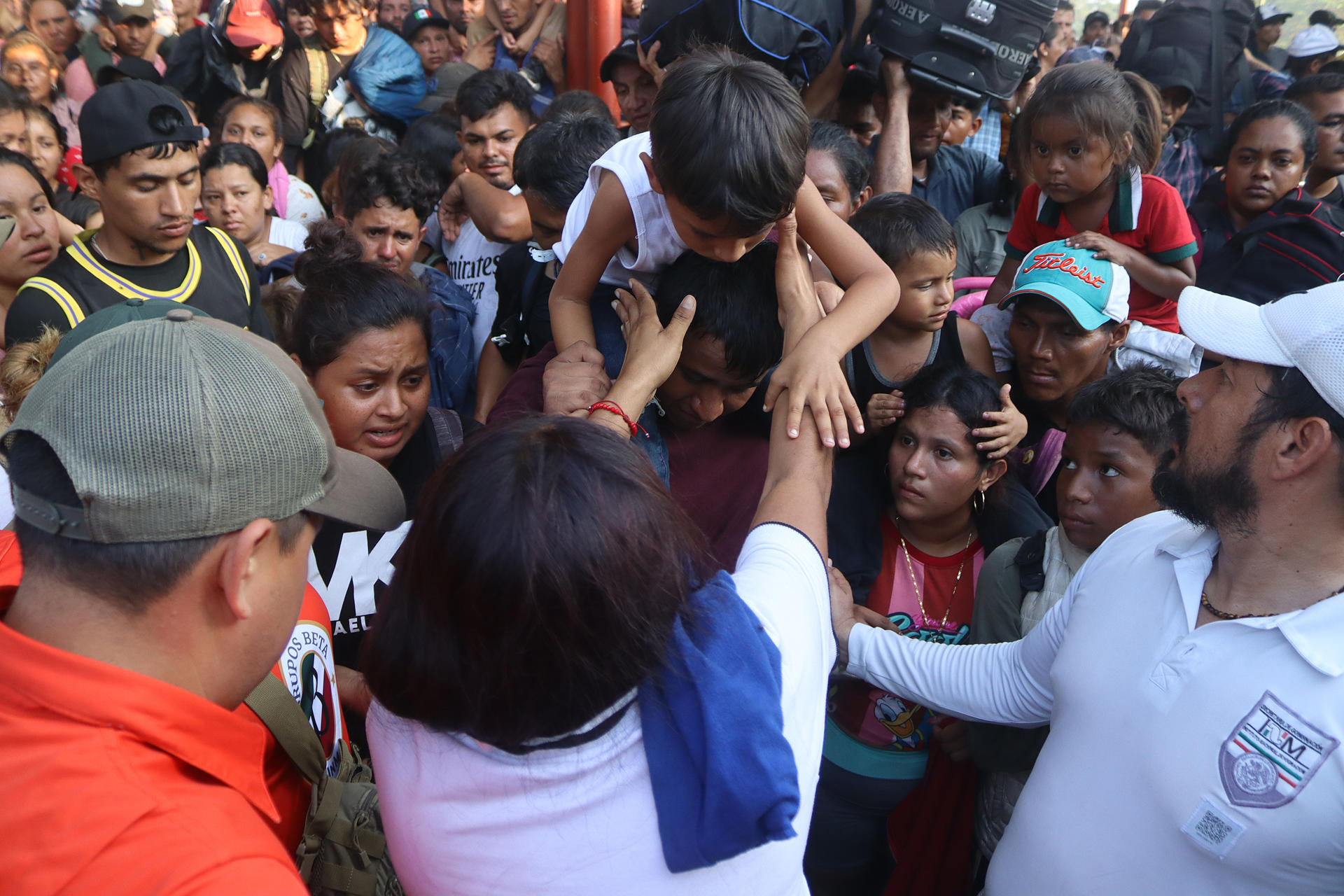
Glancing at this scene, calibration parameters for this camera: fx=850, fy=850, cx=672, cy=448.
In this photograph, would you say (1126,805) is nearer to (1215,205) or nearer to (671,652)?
(671,652)

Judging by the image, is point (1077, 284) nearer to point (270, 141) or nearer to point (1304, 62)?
point (270, 141)

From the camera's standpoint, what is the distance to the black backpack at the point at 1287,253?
10.8ft

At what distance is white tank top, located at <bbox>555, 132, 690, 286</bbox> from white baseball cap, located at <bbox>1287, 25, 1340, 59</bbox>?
6.35 metres

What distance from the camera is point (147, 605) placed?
0.92 meters

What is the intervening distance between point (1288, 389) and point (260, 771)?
155cm

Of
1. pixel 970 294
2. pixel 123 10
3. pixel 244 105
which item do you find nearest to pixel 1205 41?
pixel 970 294

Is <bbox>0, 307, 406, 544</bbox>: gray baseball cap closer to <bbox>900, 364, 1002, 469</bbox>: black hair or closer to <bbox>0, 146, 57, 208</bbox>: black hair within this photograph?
<bbox>900, 364, 1002, 469</bbox>: black hair

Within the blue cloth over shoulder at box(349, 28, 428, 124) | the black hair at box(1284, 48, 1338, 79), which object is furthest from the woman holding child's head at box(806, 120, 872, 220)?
the black hair at box(1284, 48, 1338, 79)

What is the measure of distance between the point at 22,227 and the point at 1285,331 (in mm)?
3840

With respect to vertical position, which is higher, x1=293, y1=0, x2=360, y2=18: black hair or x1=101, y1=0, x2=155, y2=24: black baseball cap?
x1=293, y1=0, x2=360, y2=18: black hair

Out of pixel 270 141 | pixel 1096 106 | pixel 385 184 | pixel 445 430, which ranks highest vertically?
pixel 1096 106

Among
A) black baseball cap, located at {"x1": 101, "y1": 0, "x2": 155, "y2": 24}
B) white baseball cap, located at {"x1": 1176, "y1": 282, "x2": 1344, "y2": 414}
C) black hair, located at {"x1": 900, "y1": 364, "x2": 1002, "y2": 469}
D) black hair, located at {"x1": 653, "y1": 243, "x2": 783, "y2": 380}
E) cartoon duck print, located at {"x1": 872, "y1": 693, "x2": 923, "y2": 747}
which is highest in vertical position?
white baseball cap, located at {"x1": 1176, "y1": 282, "x2": 1344, "y2": 414}

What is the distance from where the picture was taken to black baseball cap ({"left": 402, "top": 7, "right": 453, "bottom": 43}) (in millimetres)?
6090

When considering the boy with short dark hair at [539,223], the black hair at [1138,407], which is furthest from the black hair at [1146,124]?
the boy with short dark hair at [539,223]
